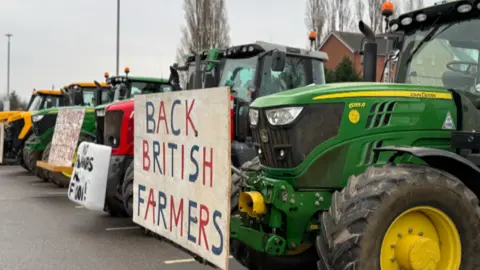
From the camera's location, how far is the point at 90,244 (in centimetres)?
649

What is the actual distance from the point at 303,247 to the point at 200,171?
103 centimetres

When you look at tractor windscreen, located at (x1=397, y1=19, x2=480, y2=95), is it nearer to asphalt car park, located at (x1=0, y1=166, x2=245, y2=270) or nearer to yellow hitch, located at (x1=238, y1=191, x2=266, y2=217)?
yellow hitch, located at (x1=238, y1=191, x2=266, y2=217)

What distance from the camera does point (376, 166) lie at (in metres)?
3.77

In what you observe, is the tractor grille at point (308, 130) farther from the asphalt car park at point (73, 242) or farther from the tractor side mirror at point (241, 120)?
the tractor side mirror at point (241, 120)

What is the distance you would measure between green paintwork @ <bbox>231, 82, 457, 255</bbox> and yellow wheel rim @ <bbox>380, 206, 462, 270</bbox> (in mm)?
501

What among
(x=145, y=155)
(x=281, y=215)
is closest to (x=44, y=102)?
(x=145, y=155)

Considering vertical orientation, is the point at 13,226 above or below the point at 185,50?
below

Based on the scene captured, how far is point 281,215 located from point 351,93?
3.44ft

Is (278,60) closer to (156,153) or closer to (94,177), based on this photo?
(156,153)

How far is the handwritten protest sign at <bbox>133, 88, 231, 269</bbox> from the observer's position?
3.19 m

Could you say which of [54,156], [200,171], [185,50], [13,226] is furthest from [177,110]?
[185,50]

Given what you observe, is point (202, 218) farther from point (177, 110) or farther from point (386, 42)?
point (386, 42)

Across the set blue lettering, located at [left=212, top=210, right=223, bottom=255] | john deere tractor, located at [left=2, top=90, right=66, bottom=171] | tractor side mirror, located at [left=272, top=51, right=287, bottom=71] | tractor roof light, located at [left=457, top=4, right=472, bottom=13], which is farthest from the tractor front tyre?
john deere tractor, located at [left=2, top=90, right=66, bottom=171]

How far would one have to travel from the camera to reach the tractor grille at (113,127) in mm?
7438
